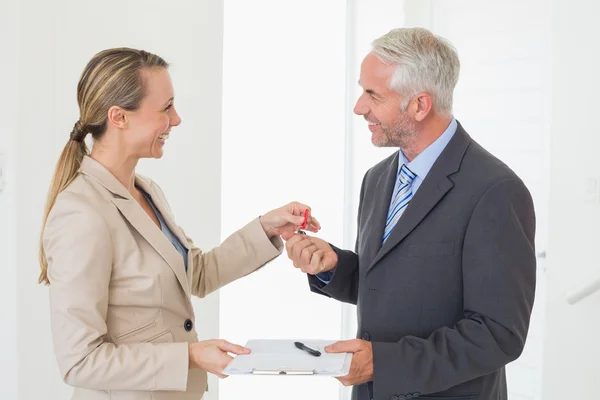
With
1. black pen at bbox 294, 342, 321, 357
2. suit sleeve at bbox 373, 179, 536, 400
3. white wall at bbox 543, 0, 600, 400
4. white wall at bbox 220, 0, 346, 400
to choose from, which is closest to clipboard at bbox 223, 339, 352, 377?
black pen at bbox 294, 342, 321, 357

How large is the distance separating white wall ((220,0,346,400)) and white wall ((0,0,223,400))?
13.2 inches

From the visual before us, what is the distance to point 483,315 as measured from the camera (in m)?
1.67

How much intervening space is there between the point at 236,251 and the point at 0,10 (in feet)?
4.20

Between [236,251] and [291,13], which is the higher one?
[291,13]

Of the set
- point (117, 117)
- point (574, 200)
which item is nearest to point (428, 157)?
point (117, 117)

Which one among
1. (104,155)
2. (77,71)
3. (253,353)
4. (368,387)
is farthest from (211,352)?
(77,71)

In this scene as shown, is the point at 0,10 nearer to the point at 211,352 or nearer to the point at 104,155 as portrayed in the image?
the point at 104,155

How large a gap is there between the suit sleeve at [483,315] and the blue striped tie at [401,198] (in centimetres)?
25

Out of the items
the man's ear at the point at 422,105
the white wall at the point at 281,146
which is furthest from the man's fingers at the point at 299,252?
the white wall at the point at 281,146

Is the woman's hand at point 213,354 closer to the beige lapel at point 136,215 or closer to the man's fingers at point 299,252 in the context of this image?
the beige lapel at point 136,215

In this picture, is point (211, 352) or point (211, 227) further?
point (211, 227)

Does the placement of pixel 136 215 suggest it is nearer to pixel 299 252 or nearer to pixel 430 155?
pixel 299 252

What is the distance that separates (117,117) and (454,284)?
3.00 ft

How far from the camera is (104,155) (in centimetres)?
182
